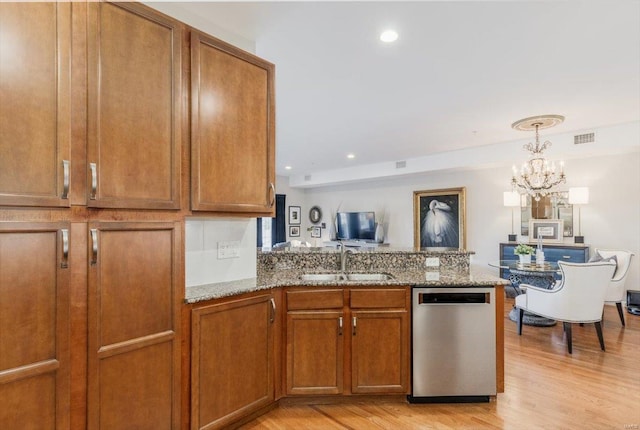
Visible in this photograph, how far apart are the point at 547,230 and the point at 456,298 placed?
4.31 m

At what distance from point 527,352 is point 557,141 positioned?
3.33m

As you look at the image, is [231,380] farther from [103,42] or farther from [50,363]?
[103,42]

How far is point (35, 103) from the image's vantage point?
138 centimetres

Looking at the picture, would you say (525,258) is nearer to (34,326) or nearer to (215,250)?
(215,250)

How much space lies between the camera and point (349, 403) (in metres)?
2.48

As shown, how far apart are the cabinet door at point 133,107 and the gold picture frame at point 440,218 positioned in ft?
18.5

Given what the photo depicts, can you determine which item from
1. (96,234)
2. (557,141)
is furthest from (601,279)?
(96,234)

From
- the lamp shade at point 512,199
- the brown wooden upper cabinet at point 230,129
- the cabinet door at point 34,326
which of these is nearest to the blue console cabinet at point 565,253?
the lamp shade at point 512,199

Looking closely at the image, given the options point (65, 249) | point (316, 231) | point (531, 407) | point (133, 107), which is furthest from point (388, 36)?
point (316, 231)

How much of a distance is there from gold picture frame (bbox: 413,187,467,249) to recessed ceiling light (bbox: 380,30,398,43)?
186 inches

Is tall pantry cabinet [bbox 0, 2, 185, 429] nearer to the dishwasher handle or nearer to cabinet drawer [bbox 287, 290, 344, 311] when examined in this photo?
cabinet drawer [bbox 287, 290, 344, 311]

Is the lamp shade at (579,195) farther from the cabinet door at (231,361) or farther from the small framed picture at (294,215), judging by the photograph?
the small framed picture at (294,215)

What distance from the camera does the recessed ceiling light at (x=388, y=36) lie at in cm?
246

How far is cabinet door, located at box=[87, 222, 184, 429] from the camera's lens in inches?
61.4
